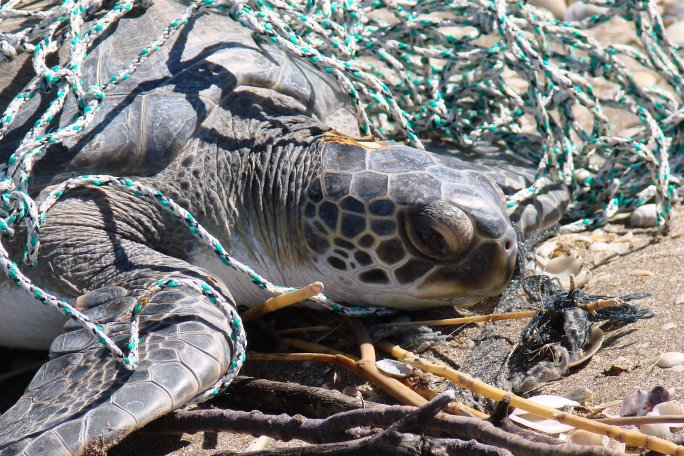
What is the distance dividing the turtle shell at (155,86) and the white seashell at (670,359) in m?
1.19

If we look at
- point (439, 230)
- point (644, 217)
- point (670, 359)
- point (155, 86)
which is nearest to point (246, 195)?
point (155, 86)

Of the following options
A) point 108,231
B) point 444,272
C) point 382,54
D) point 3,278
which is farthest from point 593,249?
point 3,278

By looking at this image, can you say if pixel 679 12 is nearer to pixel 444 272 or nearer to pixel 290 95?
pixel 290 95

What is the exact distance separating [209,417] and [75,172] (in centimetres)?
78

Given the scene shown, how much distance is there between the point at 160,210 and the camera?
7.20ft

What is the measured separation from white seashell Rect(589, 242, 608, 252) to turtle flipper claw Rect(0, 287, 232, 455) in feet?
3.77

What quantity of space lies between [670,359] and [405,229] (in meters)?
0.62

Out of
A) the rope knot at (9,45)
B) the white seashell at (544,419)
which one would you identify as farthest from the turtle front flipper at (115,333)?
the white seashell at (544,419)

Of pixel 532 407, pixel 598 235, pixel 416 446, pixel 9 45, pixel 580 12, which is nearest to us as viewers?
pixel 416 446

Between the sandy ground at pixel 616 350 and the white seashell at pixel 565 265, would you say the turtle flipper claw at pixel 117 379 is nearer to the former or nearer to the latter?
the sandy ground at pixel 616 350

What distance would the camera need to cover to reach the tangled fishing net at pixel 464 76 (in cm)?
219

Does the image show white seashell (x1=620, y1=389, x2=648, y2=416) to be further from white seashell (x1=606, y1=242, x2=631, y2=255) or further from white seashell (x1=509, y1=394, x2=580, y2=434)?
white seashell (x1=606, y1=242, x2=631, y2=255)

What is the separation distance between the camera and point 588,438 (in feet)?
4.96

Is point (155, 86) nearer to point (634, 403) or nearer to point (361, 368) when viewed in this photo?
point (361, 368)
